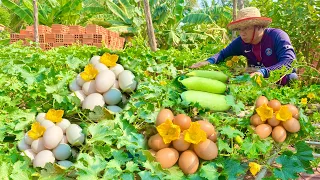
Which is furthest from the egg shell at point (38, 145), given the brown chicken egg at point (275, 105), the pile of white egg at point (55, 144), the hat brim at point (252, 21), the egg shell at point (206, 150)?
the hat brim at point (252, 21)

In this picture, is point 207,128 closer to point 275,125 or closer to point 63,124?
point 275,125

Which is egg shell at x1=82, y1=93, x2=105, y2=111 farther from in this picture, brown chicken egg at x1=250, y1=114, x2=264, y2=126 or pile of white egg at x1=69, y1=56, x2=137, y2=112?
brown chicken egg at x1=250, y1=114, x2=264, y2=126

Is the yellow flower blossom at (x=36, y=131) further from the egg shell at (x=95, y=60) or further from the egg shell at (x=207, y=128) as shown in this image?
the egg shell at (x=207, y=128)

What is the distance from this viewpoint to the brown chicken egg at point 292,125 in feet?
6.66

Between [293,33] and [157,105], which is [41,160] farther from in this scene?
[293,33]

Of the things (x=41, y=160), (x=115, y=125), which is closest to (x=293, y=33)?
(x=115, y=125)

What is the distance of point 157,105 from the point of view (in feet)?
7.03

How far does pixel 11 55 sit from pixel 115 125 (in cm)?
263

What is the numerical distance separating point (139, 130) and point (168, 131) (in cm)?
26

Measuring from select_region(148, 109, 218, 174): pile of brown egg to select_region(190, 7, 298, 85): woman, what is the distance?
1733 millimetres

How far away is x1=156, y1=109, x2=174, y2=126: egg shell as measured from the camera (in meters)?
1.93

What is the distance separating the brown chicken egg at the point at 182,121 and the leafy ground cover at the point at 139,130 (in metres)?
0.11

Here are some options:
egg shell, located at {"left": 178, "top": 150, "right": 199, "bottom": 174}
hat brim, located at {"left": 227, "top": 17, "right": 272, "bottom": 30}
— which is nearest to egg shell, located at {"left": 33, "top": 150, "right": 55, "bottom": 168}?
egg shell, located at {"left": 178, "top": 150, "right": 199, "bottom": 174}

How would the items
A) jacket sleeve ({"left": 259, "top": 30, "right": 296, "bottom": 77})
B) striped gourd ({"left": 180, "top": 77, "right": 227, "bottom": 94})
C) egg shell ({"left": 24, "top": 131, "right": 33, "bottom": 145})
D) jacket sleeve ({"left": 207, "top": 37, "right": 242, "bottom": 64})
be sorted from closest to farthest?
1. egg shell ({"left": 24, "top": 131, "right": 33, "bottom": 145})
2. striped gourd ({"left": 180, "top": 77, "right": 227, "bottom": 94})
3. jacket sleeve ({"left": 259, "top": 30, "right": 296, "bottom": 77})
4. jacket sleeve ({"left": 207, "top": 37, "right": 242, "bottom": 64})
